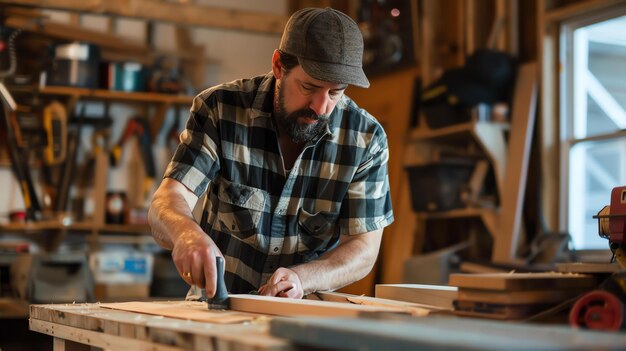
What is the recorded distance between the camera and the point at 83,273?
5.10 metres

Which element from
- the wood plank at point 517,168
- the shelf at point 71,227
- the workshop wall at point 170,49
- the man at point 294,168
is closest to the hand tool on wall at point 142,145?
the workshop wall at point 170,49

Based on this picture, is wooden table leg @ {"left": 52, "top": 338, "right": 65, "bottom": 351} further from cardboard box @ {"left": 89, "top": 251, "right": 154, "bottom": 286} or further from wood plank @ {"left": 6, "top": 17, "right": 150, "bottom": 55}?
wood plank @ {"left": 6, "top": 17, "right": 150, "bottom": 55}

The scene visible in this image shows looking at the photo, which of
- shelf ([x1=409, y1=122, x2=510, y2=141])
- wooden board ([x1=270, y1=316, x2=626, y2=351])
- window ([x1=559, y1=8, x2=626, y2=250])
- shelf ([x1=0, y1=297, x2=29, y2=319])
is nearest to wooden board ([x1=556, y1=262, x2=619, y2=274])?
wooden board ([x1=270, y1=316, x2=626, y2=351])

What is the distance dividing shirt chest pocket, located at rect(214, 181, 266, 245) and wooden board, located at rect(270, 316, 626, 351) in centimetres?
112

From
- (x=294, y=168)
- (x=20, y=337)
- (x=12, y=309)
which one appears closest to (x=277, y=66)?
(x=294, y=168)

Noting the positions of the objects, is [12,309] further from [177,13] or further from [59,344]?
[59,344]

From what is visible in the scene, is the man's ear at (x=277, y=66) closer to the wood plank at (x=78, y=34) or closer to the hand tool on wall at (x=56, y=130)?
the hand tool on wall at (x=56, y=130)

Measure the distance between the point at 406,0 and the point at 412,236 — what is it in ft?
5.49

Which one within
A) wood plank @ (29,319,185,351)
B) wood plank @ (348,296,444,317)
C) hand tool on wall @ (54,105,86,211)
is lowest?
wood plank @ (29,319,185,351)

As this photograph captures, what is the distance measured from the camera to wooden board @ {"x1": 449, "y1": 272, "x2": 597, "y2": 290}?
132cm

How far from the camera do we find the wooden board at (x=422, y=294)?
1.69 m

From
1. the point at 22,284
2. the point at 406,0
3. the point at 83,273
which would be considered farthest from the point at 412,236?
the point at 22,284

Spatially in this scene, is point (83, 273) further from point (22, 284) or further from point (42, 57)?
point (42, 57)

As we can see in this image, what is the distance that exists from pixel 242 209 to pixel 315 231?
0.23 meters
